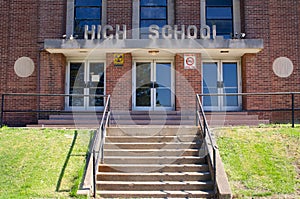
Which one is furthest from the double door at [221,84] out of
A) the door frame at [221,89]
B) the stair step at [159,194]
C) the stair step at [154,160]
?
the stair step at [159,194]

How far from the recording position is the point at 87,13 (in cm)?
1416

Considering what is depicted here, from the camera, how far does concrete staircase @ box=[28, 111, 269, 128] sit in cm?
1178

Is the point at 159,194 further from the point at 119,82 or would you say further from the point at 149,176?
the point at 119,82

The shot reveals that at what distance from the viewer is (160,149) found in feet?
28.7

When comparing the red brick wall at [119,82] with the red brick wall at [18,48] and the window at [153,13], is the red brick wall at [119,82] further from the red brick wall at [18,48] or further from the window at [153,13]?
the red brick wall at [18,48]

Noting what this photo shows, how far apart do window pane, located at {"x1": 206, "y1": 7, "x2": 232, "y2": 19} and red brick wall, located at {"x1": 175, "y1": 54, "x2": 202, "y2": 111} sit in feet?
7.30

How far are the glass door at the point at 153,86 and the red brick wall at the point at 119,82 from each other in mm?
555

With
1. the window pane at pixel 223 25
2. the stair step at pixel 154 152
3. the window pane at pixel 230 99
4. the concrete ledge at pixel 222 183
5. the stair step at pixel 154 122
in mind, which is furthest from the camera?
the window pane at pixel 223 25

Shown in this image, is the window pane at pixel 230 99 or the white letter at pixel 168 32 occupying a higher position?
the white letter at pixel 168 32

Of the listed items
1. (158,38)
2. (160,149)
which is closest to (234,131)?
(160,149)

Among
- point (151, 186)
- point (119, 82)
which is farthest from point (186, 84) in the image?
point (151, 186)

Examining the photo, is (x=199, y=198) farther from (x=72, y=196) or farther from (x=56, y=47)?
(x=56, y=47)

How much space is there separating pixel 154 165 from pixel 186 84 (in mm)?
5265

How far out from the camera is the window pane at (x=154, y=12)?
553 inches
